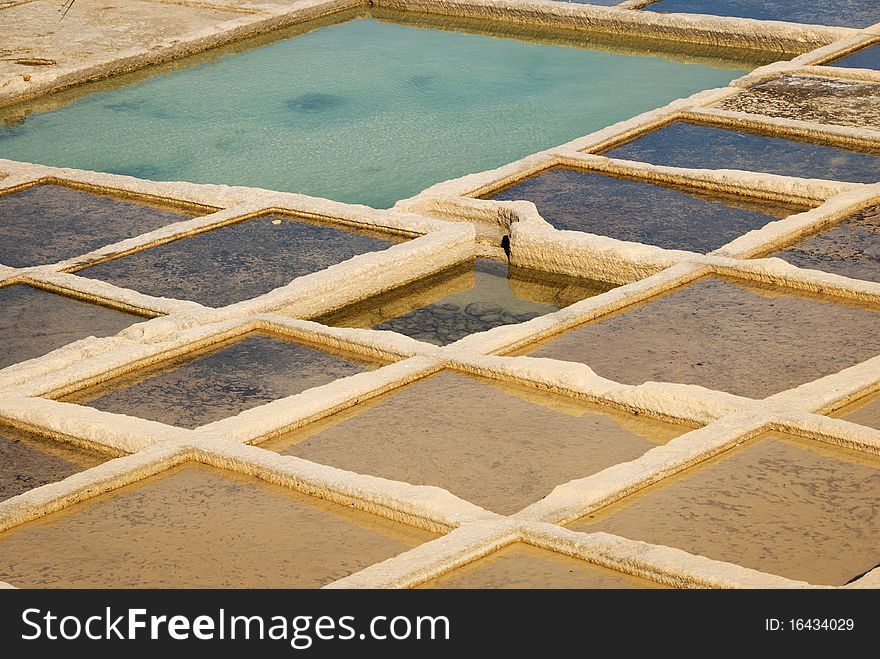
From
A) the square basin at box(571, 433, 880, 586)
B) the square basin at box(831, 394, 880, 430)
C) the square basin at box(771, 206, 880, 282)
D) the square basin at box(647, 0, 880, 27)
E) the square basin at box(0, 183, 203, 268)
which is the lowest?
the square basin at box(571, 433, 880, 586)

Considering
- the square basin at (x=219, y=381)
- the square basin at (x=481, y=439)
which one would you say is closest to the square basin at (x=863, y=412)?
the square basin at (x=481, y=439)

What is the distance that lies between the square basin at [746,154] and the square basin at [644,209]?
11.5 inches

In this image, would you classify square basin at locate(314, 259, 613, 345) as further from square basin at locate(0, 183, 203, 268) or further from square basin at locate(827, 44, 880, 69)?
square basin at locate(827, 44, 880, 69)

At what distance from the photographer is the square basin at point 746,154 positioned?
18.2ft

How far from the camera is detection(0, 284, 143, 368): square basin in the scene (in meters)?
4.23

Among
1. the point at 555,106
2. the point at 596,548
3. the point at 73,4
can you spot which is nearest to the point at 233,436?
the point at 596,548

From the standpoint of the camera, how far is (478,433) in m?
3.58

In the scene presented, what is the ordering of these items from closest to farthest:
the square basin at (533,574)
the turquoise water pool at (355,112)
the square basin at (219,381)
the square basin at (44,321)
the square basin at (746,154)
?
the square basin at (533,574) → the square basin at (219,381) → the square basin at (44,321) → the square basin at (746,154) → the turquoise water pool at (355,112)

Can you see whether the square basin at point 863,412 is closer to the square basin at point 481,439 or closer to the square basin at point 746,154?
the square basin at point 481,439

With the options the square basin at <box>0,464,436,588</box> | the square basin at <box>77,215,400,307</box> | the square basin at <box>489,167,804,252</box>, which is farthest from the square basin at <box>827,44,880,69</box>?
the square basin at <box>0,464,436,588</box>

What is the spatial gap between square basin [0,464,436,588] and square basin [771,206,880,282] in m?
2.08
